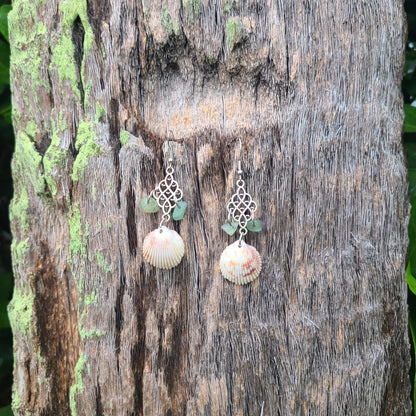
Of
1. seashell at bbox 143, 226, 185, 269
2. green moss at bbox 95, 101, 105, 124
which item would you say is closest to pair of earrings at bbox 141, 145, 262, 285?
seashell at bbox 143, 226, 185, 269

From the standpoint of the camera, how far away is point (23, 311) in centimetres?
128

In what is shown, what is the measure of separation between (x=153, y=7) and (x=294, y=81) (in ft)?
1.39

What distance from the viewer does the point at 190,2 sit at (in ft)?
3.64

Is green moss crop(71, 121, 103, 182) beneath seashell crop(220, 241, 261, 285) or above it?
above

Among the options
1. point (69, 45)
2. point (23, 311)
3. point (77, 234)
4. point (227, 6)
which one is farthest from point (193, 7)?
point (23, 311)

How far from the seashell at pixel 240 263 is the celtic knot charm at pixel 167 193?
0.62ft

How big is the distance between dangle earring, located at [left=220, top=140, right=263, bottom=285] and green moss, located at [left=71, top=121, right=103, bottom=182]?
0.40 m

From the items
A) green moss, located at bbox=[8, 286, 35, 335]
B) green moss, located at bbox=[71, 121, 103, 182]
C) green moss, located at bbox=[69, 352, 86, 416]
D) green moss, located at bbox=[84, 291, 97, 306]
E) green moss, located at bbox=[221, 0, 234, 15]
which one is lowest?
green moss, located at bbox=[69, 352, 86, 416]

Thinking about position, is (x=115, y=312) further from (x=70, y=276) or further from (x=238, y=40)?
(x=238, y=40)

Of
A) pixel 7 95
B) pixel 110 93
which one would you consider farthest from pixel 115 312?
pixel 7 95

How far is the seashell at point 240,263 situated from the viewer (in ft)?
3.56

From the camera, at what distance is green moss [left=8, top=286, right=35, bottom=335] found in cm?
126

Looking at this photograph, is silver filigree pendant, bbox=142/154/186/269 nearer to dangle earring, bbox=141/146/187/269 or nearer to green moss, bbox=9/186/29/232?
dangle earring, bbox=141/146/187/269

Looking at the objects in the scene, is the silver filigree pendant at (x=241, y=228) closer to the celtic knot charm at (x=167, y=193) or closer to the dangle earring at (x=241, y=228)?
the dangle earring at (x=241, y=228)
